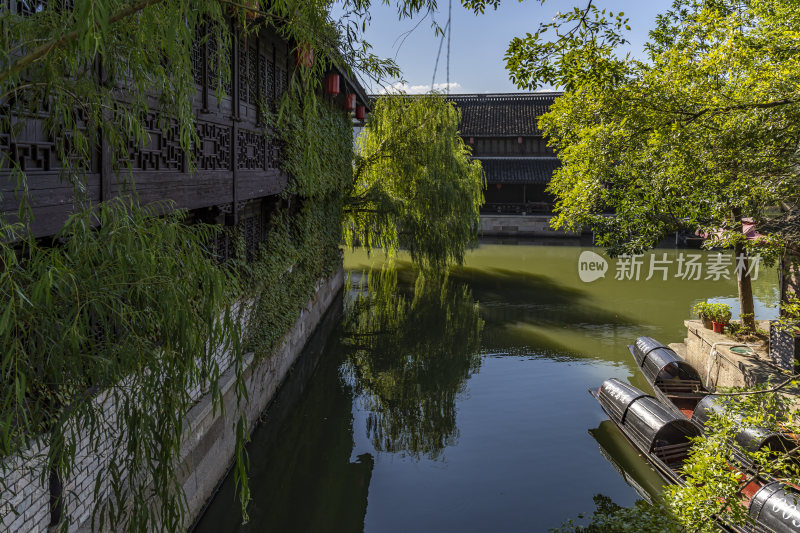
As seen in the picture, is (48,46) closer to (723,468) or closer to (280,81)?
(723,468)

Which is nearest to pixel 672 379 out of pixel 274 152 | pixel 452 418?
pixel 452 418

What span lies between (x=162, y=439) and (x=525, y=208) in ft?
89.7

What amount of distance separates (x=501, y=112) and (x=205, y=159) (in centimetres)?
2593

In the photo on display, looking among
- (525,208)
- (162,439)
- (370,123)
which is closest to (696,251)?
(525,208)

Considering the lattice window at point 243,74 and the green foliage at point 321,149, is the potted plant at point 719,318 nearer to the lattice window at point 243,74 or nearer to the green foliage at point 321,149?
the green foliage at point 321,149

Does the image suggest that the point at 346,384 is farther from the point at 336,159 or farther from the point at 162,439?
the point at 162,439

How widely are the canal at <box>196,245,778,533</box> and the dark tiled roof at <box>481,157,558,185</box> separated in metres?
12.4

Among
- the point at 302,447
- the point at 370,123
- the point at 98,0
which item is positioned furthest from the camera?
the point at 370,123

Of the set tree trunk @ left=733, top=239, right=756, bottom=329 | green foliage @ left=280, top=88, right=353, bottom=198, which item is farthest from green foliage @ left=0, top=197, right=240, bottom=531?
tree trunk @ left=733, top=239, right=756, bottom=329

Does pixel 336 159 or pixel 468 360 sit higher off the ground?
pixel 336 159

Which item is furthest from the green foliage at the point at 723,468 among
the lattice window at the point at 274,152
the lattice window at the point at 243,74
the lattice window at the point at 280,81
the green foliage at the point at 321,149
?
the lattice window at the point at 280,81

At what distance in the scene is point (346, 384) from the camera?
9.79 metres

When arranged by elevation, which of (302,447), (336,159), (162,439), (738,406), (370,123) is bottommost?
(302,447)

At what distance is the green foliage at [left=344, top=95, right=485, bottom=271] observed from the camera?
47.2 feet
